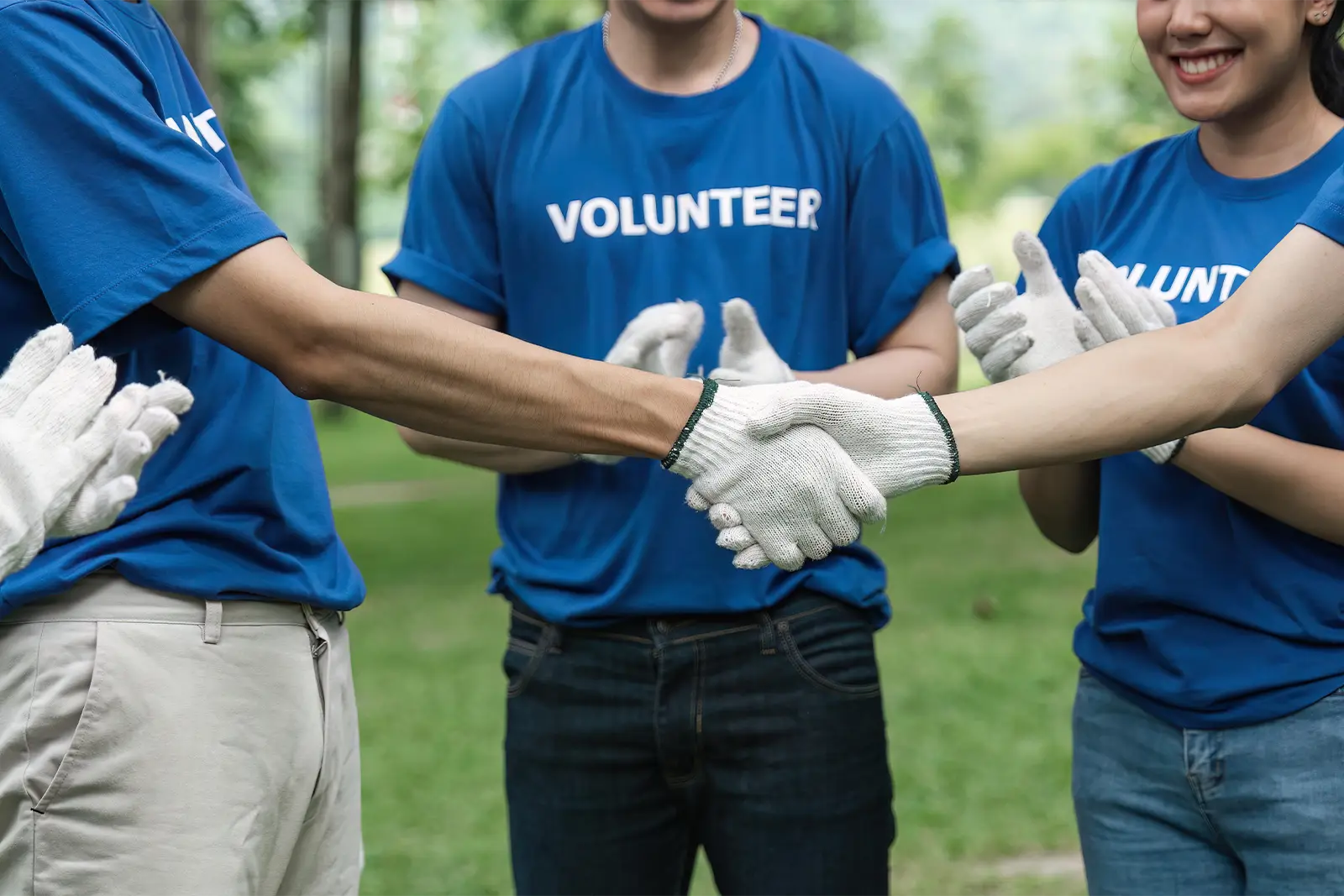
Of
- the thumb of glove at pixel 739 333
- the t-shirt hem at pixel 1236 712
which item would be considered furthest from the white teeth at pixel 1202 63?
the t-shirt hem at pixel 1236 712

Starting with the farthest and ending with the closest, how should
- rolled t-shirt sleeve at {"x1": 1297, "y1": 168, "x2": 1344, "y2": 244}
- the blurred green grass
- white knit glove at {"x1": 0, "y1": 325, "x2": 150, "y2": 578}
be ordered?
1. the blurred green grass
2. rolled t-shirt sleeve at {"x1": 1297, "y1": 168, "x2": 1344, "y2": 244}
3. white knit glove at {"x1": 0, "y1": 325, "x2": 150, "y2": 578}

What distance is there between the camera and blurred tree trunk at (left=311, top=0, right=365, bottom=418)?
2148 cm

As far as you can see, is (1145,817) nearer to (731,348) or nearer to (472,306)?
(731,348)

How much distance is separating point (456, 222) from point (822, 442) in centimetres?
82

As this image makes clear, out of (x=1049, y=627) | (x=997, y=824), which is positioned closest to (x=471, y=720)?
(x=997, y=824)

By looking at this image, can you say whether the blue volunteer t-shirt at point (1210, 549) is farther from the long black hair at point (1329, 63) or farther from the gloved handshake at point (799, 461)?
the gloved handshake at point (799, 461)

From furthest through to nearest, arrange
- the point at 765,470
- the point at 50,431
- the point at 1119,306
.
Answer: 1. the point at 1119,306
2. the point at 765,470
3. the point at 50,431

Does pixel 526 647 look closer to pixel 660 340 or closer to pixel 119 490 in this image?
pixel 660 340

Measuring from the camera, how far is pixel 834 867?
99.2 inches

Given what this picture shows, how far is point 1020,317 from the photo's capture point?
2.39 m

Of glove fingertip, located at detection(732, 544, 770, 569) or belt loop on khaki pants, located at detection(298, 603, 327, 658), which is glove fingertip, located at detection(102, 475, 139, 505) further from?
glove fingertip, located at detection(732, 544, 770, 569)

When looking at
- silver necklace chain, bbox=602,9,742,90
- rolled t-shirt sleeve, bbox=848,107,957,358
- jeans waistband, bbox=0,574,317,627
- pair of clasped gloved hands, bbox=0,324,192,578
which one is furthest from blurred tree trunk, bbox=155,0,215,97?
pair of clasped gloved hands, bbox=0,324,192,578

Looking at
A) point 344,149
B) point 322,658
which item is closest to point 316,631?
point 322,658

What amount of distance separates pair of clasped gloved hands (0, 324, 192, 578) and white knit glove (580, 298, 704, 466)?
29.1 inches
